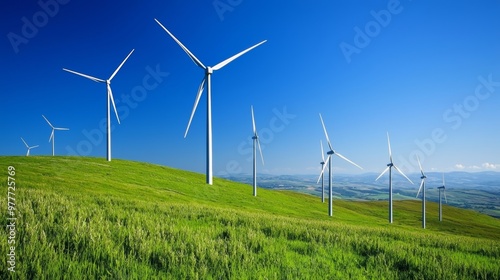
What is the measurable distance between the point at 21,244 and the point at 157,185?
51.5 meters

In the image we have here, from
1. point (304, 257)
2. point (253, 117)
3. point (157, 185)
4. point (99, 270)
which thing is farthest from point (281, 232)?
point (253, 117)

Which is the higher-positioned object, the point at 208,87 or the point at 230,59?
the point at 230,59

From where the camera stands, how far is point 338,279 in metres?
5.06

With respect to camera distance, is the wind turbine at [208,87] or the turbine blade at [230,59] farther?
the turbine blade at [230,59]

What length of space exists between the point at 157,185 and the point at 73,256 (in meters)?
52.1

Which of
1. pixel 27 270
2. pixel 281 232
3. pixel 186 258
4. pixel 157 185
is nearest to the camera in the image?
pixel 27 270

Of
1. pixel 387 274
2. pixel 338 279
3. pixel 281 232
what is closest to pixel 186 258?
pixel 338 279

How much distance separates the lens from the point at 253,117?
259 feet

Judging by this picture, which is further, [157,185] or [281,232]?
[157,185]

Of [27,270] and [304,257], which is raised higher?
[27,270]

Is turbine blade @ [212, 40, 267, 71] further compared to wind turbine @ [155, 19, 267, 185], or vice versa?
turbine blade @ [212, 40, 267, 71]

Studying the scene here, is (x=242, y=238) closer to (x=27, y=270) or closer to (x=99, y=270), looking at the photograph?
(x=99, y=270)

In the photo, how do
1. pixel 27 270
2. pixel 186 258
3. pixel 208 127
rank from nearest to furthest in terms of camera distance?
pixel 27 270
pixel 186 258
pixel 208 127

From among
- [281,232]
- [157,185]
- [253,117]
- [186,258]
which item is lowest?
[157,185]
